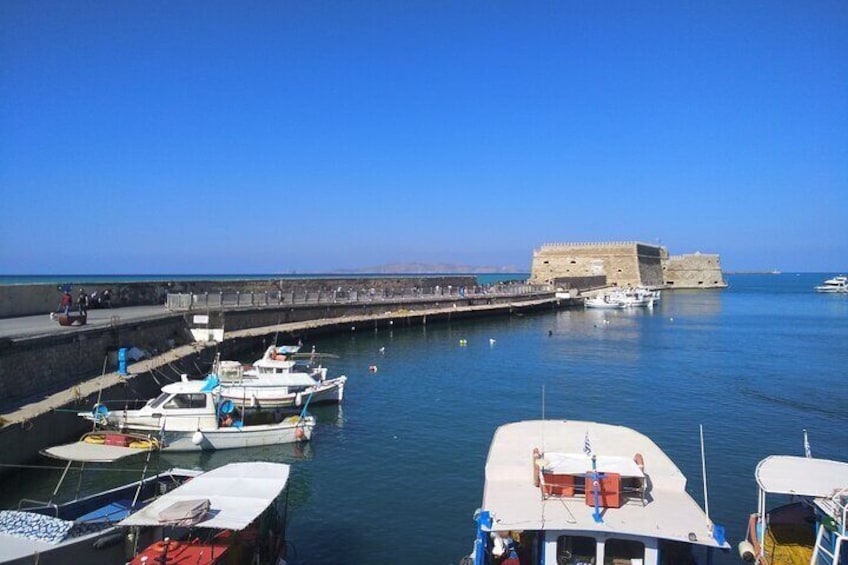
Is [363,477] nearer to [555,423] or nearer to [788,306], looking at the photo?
[555,423]

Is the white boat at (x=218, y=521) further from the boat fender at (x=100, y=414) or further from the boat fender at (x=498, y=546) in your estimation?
the boat fender at (x=100, y=414)

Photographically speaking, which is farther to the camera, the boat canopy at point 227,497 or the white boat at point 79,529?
the boat canopy at point 227,497

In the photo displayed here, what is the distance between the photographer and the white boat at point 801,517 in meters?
9.26

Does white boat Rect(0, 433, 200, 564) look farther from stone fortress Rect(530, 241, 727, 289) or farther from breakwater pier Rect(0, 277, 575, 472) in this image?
stone fortress Rect(530, 241, 727, 289)

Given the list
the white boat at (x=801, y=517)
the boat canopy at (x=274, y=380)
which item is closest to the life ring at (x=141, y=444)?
the boat canopy at (x=274, y=380)

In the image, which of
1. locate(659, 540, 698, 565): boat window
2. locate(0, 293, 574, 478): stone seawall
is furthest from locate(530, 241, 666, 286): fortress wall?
locate(659, 540, 698, 565): boat window

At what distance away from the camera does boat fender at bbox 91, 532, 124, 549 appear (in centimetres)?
916

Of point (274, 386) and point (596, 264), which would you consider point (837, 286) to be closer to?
point (596, 264)

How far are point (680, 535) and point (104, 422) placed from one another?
16381mm

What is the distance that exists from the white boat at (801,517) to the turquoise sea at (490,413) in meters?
1.35

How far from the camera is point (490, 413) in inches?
923

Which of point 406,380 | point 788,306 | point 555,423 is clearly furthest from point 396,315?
point 788,306

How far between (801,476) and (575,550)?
16.6ft

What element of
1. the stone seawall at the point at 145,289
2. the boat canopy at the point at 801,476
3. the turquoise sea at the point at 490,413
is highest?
the stone seawall at the point at 145,289
